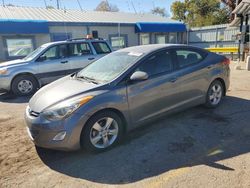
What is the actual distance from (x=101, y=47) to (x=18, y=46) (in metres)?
9.26

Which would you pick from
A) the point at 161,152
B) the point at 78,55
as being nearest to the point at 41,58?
the point at 78,55

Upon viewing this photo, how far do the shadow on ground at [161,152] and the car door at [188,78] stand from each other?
1.49ft

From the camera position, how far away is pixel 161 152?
12.1ft

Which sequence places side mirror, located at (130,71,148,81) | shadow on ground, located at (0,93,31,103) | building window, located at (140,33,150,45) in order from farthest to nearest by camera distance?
building window, located at (140,33,150,45) < shadow on ground, located at (0,93,31,103) < side mirror, located at (130,71,148,81)

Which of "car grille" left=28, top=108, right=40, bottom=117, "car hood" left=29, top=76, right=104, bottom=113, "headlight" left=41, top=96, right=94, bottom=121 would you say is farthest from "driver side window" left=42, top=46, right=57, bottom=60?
"headlight" left=41, top=96, right=94, bottom=121

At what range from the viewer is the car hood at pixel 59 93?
11.9ft

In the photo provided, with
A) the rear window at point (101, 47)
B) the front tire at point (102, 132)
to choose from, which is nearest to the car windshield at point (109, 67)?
the front tire at point (102, 132)

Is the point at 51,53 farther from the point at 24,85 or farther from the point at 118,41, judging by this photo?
the point at 118,41

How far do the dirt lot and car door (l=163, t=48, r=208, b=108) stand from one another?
0.45 meters

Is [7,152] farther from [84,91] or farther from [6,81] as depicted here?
[6,81]

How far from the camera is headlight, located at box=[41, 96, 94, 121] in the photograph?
11.2ft

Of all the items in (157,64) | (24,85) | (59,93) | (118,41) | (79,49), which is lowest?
(24,85)

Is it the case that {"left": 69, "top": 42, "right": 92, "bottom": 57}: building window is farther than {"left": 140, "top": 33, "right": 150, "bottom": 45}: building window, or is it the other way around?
{"left": 140, "top": 33, "right": 150, "bottom": 45}: building window

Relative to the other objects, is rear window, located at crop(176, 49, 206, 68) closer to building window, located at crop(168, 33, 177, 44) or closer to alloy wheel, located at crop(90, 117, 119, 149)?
alloy wheel, located at crop(90, 117, 119, 149)
